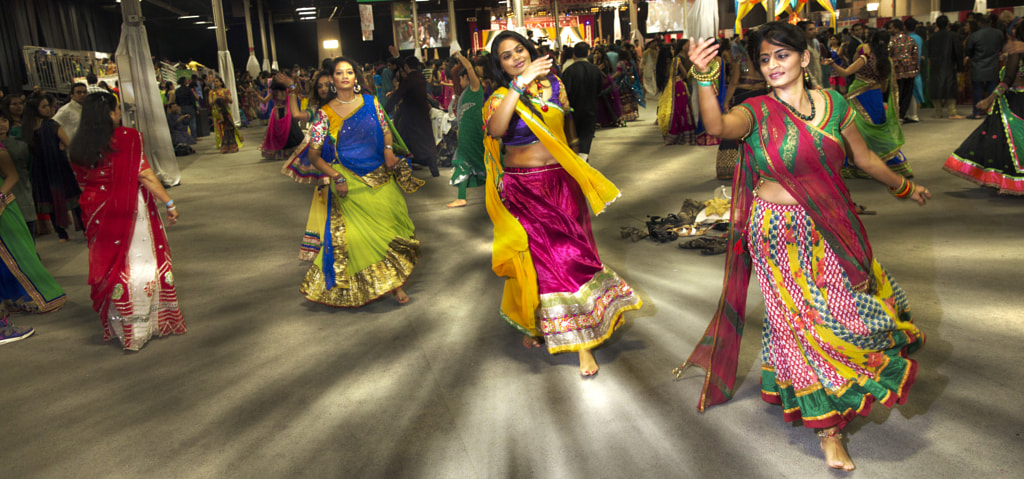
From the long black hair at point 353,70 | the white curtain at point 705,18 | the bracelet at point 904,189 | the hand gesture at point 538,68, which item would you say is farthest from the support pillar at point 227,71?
the bracelet at point 904,189

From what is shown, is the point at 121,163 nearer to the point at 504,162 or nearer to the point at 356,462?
the point at 504,162

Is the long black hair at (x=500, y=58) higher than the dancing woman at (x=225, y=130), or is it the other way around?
the long black hair at (x=500, y=58)

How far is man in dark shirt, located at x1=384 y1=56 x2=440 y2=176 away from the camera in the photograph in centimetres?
948

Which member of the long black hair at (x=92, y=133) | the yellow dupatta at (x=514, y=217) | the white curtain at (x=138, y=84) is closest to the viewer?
the yellow dupatta at (x=514, y=217)

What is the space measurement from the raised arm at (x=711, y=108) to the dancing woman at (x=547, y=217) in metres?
0.97

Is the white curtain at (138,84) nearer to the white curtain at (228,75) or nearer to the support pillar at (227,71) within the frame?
the support pillar at (227,71)

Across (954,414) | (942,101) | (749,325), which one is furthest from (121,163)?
(942,101)

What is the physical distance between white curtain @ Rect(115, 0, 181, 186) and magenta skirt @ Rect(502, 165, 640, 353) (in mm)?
7901

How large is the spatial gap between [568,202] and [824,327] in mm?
1438

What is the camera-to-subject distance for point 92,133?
13.4 feet

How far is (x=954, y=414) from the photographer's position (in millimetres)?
2768

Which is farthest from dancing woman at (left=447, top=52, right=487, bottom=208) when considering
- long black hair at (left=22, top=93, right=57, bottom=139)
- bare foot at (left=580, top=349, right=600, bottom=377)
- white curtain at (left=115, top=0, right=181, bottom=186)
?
white curtain at (left=115, top=0, right=181, bottom=186)

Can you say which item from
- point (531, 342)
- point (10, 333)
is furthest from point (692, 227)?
point (10, 333)

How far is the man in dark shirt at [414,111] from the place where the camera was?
9.48 m
